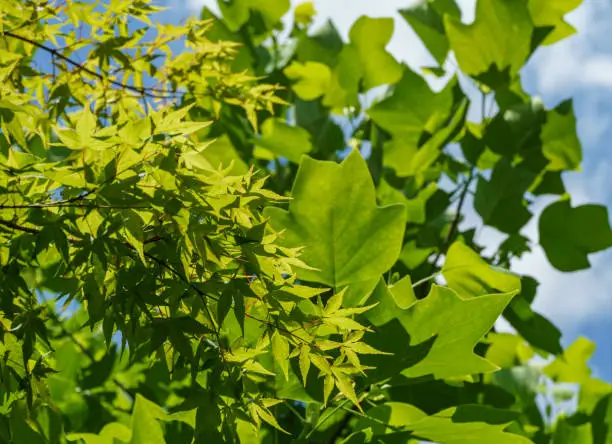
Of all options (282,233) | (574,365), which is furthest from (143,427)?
(574,365)

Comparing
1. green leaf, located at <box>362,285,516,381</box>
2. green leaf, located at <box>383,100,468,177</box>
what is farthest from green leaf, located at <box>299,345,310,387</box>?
green leaf, located at <box>383,100,468,177</box>

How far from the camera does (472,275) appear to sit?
1480 millimetres

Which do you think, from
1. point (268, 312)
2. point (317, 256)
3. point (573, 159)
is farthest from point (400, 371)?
point (573, 159)

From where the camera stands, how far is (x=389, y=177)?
6.73ft

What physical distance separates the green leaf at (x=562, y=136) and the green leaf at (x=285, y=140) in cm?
59

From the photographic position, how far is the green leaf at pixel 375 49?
2.13m

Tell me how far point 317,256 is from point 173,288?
1.10ft

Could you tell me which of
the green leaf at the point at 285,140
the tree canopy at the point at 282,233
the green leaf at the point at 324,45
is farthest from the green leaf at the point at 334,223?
the green leaf at the point at 324,45

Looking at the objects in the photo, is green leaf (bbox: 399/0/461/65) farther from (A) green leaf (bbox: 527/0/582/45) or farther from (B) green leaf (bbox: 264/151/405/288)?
(B) green leaf (bbox: 264/151/405/288)

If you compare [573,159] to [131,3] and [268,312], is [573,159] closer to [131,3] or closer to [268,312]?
[131,3]

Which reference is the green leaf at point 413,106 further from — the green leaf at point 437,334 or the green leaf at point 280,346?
the green leaf at point 280,346

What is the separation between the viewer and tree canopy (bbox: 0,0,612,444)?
35.4 inches

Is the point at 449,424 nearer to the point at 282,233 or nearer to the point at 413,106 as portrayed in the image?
the point at 282,233

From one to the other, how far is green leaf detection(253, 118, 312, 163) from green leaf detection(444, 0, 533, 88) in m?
0.43
